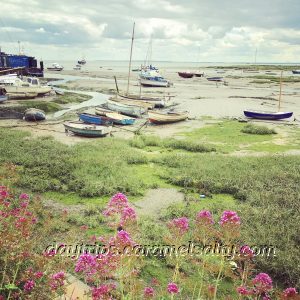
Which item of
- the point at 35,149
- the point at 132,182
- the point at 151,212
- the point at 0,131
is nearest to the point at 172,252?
the point at 151,212

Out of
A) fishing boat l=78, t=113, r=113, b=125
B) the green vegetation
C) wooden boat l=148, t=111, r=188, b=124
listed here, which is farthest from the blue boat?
fishing boat l=78, t=113, r=113, b=125

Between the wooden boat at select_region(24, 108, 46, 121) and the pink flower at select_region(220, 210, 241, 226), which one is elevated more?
the pink flower at select_region(220, 210, 241, 226)

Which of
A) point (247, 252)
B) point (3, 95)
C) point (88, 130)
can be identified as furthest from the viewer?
point (3, 95)

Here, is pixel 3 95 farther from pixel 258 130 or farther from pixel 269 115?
pixel 269 115

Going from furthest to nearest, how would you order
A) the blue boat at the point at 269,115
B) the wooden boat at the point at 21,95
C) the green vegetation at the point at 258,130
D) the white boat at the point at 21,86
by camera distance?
the white boat at the point at 21,86, the wooden boat at the point at 21,95, the blue boat at the point at 269,115, the green vegetation at the point at 258,130

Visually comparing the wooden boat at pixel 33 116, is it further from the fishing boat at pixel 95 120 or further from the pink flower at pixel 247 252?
the pink flower at pixel 247 252

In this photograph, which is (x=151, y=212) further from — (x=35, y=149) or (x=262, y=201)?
(x=35, y=149)

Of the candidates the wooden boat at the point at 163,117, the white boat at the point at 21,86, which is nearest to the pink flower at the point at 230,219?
the wooden boat at the point at 163,117

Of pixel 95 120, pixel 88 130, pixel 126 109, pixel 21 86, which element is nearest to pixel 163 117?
pixel 126 109

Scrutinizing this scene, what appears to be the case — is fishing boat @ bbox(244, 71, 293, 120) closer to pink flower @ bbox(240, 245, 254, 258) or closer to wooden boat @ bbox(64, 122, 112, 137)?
wooden boat @ bbox(64, 122, 112, 137)

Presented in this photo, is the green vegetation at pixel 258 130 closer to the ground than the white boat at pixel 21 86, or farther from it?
closer to the ground

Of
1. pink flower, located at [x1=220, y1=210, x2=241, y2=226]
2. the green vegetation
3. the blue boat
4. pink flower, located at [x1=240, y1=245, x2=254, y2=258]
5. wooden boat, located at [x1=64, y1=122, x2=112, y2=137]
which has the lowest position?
wooden boat, located at [x1=64, y1=122, x2=112, y2=137]

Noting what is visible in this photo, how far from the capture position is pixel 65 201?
13406 millimetres

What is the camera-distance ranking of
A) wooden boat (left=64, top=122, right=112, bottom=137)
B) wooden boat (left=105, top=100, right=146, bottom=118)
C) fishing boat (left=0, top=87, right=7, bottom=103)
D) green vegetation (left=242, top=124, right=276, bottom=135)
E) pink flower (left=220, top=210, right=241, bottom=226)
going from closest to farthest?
pink flower (left=220, top=210, right=241, bottom=226)
wooden boat (left=64, top=122, right=112, bottom=137)
green vegetation (left=242, top=124, right=276, bottom=135)
wooden boat (left=105, top=100, right=146, bottom=118)
fishing boat (left=0, top=87, right=7, bottom=103)
